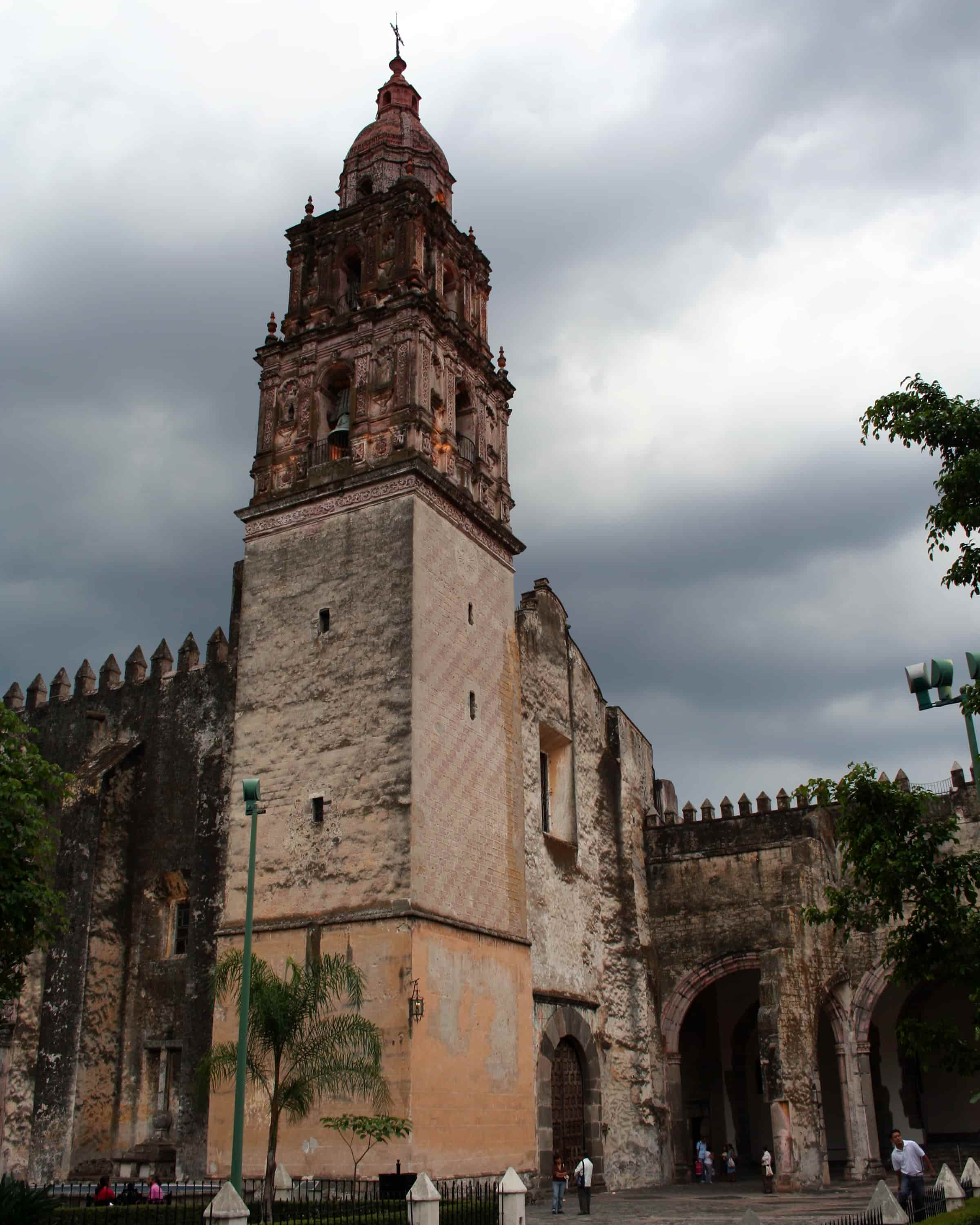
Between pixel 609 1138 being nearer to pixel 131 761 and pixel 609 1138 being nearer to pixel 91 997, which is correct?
pixel 91 997

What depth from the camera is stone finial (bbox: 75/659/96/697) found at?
26562 mm

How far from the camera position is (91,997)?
2202 cm

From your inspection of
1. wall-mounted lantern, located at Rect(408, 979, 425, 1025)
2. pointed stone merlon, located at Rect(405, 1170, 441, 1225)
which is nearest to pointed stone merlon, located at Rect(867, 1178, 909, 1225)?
pointed stone merlon, located at Rect(405, 1170, 441, 1225)

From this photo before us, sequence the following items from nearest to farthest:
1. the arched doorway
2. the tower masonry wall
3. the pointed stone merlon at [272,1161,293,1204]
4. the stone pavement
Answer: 1. the stone pavement
2. the pointed stone merlon at [272,1161,293,1204]
3. the tower masonry wall
4. the arched doorway

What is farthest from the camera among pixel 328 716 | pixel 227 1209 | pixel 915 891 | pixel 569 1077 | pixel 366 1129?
pixel 569 1077

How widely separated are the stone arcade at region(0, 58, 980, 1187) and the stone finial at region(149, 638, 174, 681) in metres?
0.07

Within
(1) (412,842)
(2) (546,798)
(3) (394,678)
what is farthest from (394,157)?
(1) (412,842)

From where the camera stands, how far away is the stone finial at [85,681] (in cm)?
2656

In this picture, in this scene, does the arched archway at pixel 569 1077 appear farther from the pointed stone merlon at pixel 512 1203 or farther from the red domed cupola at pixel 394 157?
the red domed cupola at pixel 394 157

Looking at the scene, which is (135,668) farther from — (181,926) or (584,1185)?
(584,1185)

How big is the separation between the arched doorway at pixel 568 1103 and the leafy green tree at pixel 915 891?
11.7 m

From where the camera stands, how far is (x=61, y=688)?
27.4 m

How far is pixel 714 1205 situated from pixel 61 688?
17.8 meters

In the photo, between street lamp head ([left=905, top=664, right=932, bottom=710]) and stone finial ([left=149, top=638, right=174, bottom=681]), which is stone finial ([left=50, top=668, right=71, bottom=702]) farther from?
street lamp head ([left=905, top=664, right=932, bottom=710])
